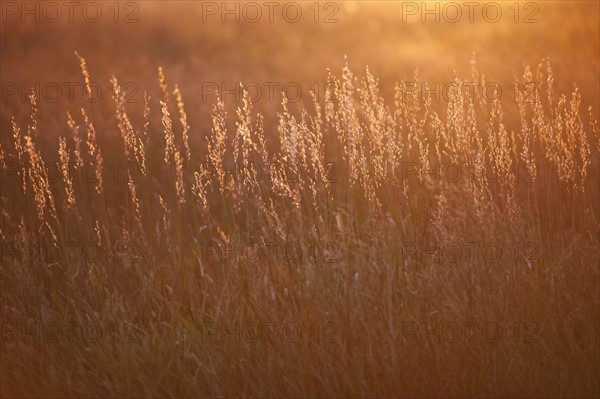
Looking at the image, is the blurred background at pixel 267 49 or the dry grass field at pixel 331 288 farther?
the blurred background at pixel 267 49

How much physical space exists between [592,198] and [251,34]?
26.6ft

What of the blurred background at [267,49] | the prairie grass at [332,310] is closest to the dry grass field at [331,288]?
the prairie grass at [332,310]

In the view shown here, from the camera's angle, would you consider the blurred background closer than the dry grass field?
No

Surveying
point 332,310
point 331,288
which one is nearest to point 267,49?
point 331,288

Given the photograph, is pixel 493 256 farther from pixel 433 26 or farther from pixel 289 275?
pixel 433 26

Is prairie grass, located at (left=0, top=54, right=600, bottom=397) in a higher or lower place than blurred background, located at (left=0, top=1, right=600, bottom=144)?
lower

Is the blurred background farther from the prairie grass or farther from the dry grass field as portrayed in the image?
the prairie grass

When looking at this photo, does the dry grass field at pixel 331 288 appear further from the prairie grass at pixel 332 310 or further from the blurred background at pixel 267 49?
the blurred background at pixel 267 49

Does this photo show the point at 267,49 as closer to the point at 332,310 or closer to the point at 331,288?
the point at 331,288

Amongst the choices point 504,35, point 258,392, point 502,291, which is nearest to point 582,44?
point 504,35

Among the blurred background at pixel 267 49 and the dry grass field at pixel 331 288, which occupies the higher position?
the blurred background at pixel 267 49

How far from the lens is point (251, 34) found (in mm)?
12492

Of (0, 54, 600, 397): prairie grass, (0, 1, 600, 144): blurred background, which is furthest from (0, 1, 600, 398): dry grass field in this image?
(0, 1, 600, 144): blurred background

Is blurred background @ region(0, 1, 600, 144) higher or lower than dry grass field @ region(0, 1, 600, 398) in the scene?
higher
